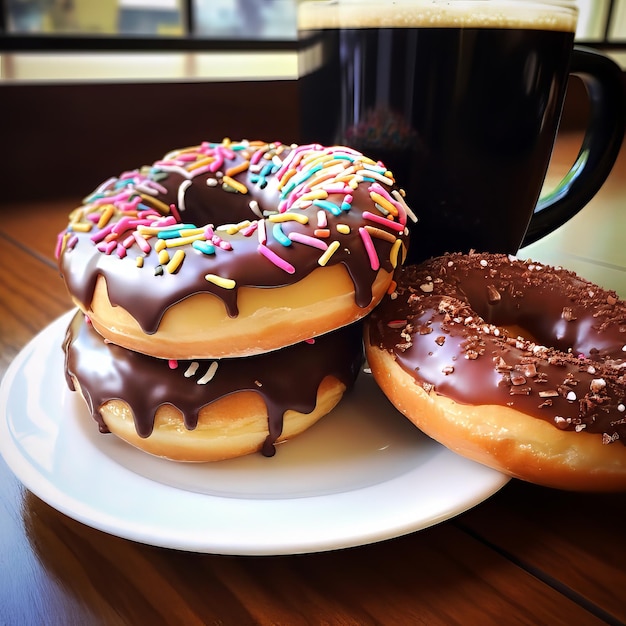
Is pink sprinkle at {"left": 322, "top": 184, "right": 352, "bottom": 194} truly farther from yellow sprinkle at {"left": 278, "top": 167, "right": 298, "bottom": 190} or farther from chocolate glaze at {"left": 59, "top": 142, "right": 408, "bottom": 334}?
Result: yellow sprinkle at {"left": 278, "top": 167, "right": 298, "bottom": 190}

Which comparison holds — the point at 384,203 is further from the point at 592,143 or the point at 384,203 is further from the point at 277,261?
the point at 592,143

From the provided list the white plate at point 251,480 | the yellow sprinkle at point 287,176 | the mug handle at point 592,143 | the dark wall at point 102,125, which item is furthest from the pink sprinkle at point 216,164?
the dark wall at point 102,125

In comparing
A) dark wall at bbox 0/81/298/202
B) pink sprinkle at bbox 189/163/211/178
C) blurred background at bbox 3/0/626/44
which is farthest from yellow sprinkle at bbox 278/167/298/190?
blurred background at bbox 3/0/626/44

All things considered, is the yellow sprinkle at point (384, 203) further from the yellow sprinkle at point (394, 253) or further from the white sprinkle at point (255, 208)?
the white sprinkle at point (255, 208)

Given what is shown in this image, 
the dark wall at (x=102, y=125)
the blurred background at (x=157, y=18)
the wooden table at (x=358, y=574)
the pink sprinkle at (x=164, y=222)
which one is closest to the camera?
the wooden table at (x=358, y=574)

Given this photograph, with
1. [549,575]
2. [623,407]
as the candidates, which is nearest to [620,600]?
[549,575]

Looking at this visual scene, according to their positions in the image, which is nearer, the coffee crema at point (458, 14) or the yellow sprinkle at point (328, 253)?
the yellow sprinkle at point (328, 253)
